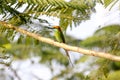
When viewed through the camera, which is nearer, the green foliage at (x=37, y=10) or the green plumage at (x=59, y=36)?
the green plumage at (x=59, y=36)

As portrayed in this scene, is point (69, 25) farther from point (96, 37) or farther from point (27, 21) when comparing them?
point (96, 37)

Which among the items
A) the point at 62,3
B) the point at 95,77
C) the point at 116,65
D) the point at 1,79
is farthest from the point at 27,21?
the point at 116,65

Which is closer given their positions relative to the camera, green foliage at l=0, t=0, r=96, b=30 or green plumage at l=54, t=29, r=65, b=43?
green plumage at l=54, t=29, r=65, b=43

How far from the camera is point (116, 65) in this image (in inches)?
269

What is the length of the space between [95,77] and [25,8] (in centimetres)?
50

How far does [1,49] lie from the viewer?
186 centimetres

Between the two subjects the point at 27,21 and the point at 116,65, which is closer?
the point at 27,21

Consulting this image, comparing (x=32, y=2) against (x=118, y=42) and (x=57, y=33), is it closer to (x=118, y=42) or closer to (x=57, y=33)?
(x=57, y=33)

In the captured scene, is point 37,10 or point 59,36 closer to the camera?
point 59,36

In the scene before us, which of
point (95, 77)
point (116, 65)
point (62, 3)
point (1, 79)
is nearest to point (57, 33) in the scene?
point (62, 3)

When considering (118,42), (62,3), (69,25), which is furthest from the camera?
(118,42)

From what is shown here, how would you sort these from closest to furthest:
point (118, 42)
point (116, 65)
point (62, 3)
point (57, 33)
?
1. point (57, 33)
2. point (62, 3)
3. point (118, 42)
4. point (116, 65)

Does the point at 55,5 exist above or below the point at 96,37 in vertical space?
above

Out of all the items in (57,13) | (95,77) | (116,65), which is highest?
(57,13)
